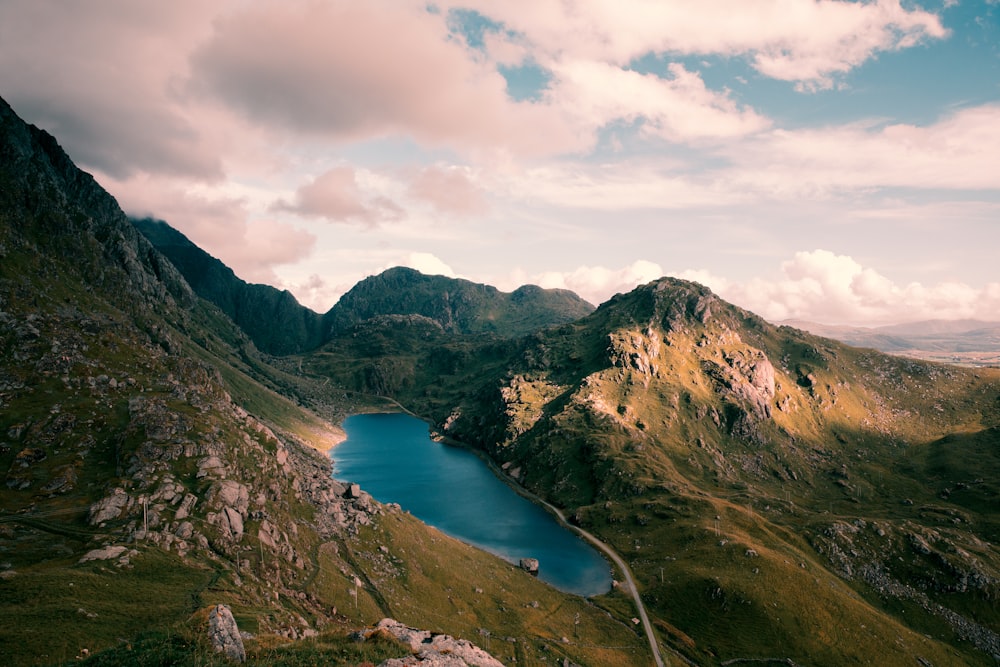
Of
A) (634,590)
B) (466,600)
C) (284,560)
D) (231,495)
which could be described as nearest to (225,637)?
(284,560)

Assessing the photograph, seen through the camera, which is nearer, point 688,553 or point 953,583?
point 953,583

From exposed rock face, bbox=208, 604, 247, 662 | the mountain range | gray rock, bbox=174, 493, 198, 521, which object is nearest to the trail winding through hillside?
the mountain range

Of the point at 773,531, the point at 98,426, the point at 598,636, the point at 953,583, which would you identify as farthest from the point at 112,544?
the point at 953,583

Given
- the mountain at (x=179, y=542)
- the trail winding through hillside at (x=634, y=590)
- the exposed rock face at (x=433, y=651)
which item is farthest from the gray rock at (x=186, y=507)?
the trail winding through hillside at (x=634, y=590)

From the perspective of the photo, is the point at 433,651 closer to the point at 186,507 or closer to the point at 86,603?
the point at 86,603

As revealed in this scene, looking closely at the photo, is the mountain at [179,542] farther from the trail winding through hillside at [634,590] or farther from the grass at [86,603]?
the trail winding through hillside at [634,590]

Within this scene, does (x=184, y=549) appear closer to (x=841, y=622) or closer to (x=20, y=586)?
(x=20, y=586)
